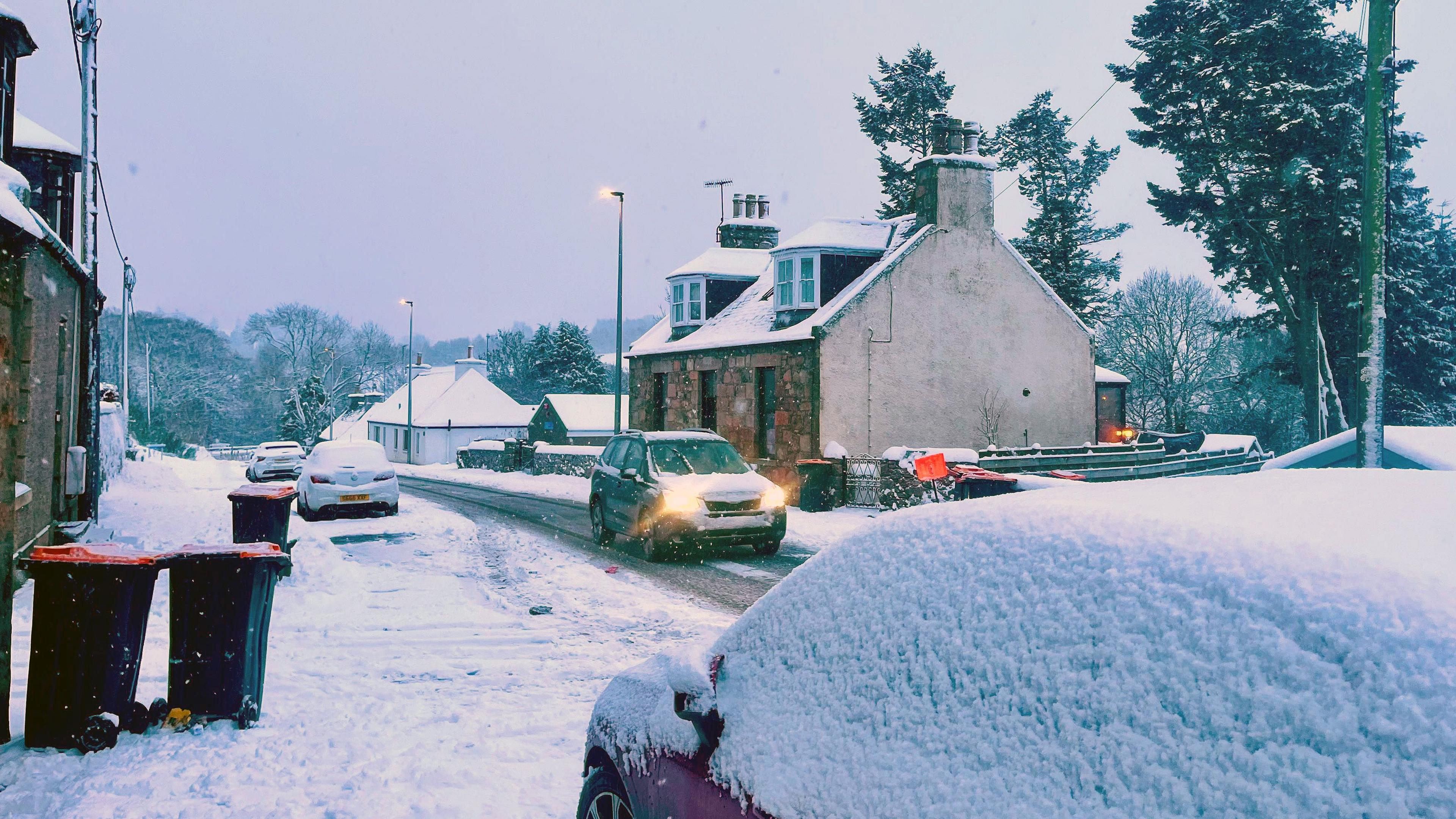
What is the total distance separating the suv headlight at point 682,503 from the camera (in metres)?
12.5

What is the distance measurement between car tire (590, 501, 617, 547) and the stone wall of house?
27.3ft

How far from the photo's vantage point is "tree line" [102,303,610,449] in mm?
70500

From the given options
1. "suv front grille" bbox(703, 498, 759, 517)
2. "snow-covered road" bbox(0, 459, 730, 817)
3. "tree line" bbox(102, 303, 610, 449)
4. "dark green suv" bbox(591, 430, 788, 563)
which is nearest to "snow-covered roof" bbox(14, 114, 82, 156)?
"snow-covered road" bbox(0, 459, 730, 817)

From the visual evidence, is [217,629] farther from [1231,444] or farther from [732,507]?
[1231,444]

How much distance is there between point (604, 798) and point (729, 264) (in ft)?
90.6

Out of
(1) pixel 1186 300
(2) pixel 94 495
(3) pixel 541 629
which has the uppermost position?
(1) pixel 1186 300

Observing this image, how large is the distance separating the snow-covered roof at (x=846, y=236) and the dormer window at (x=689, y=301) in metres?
4.92

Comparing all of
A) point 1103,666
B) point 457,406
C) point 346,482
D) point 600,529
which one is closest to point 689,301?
point 346,482

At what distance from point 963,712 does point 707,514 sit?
411 inches

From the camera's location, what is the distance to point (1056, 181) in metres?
44.6

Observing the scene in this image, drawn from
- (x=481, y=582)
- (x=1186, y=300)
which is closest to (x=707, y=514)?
(x=481, y=582)

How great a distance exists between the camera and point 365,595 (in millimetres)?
10023

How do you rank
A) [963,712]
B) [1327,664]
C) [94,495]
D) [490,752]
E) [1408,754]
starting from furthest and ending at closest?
[94,495] < [490,752] < [963,712] < [1327,664] < [1408,754]

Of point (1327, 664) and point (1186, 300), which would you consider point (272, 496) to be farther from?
point (1186, 300)
